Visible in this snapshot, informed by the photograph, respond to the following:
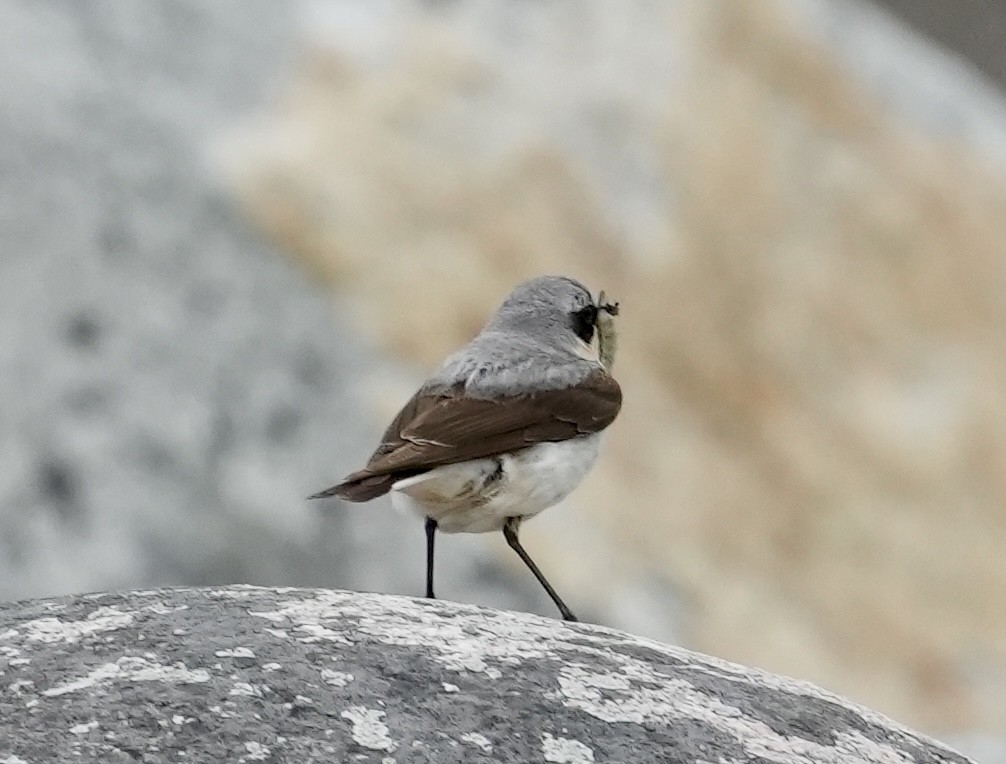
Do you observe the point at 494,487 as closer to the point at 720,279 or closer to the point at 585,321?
the point at 585,321

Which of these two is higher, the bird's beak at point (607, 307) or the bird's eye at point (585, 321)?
the bird's beak at point (607, 307)

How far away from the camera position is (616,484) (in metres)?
8.59

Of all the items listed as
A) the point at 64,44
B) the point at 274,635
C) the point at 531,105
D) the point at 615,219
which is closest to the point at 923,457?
the point at 615,219

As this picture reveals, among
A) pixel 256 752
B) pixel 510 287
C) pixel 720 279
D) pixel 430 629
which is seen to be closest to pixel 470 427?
pixel 430 629

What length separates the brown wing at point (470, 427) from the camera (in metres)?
4.82

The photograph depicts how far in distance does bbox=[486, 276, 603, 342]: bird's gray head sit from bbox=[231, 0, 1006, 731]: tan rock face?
2499 millimetres

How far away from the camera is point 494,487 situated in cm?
498

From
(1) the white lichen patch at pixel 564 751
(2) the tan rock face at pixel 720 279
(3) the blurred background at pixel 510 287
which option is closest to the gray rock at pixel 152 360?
(3) the blurred background at pixel 510 287

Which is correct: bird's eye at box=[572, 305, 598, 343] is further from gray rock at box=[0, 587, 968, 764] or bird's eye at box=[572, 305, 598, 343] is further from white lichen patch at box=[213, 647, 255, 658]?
white lichen patch at box=[213, 647, 255, 658]

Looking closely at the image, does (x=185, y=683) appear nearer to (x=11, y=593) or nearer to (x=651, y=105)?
(x=11, y=593)

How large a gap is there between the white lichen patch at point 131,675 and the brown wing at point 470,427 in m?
1.39

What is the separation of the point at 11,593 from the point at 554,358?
325cm

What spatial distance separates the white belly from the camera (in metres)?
4.93

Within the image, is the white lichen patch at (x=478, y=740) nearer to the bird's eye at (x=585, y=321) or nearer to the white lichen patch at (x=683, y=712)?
the white lichen patch at (x=683, y=712)
